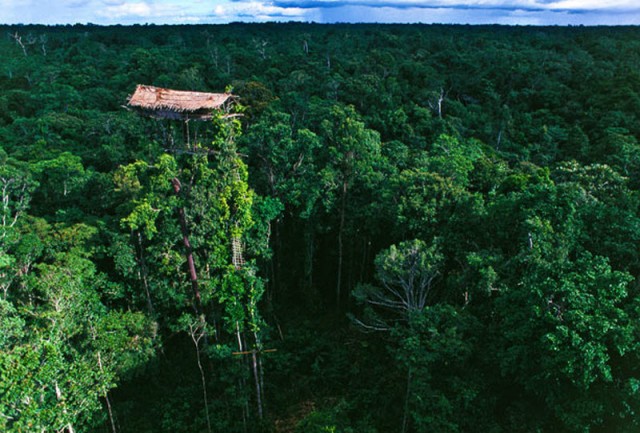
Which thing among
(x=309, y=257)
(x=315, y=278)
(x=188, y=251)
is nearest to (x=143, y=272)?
(x=188, y=251)

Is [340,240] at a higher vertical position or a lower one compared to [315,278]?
higher

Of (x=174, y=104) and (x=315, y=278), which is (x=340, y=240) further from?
(x=174, y=104)

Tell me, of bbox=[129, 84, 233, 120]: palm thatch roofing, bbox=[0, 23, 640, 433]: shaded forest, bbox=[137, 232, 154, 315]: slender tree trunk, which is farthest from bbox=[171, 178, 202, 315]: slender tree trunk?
bbox=[129, 84, 233, 120]: palm thatch roofing

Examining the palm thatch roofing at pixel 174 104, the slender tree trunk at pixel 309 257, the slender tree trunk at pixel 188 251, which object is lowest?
the slender tree trunk at pixel 309 257

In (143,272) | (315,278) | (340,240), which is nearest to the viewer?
(143,272)

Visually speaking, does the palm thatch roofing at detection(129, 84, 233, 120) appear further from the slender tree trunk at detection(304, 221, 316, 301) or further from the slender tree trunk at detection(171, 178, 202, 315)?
the slender tree trunk at detection(304, 221, 316, 301)

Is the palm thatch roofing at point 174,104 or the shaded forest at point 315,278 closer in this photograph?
the shaded forest at point 315,278

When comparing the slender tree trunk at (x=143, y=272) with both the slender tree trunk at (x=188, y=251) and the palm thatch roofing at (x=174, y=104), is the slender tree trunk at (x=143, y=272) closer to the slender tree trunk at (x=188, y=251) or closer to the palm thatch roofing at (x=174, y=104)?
the slender tree trunk at (x=188, y=251)

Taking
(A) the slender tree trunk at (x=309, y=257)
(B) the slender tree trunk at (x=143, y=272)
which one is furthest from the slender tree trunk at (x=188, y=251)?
(A) the slender tree trunk at (x=309, y=257)
